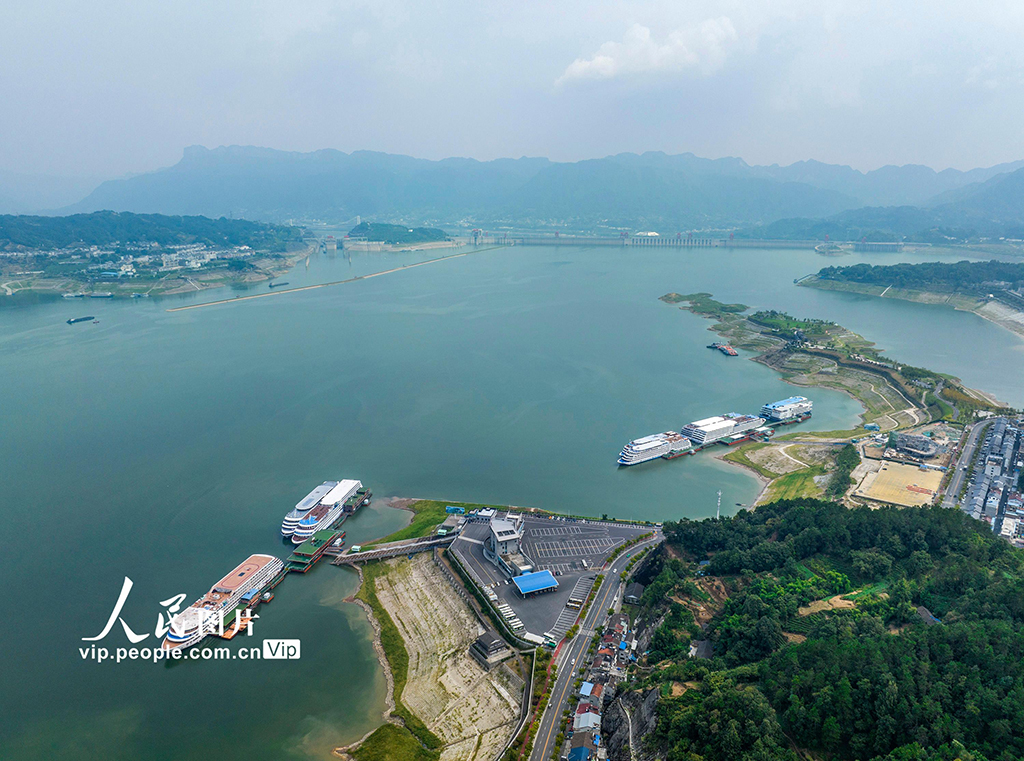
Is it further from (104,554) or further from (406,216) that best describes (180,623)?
(406,216)

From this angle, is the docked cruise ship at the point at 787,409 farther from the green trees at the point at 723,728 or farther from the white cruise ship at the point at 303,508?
the green trees at the point at 723,728

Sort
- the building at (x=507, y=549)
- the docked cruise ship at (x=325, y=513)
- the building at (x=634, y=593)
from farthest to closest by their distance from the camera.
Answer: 1. the docked cruise ship at (x=325, y=513)
2. the building at (x=507, y=549)
3. the building at (x=634, y=593)

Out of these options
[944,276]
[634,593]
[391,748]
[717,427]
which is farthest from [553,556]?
[944,276]

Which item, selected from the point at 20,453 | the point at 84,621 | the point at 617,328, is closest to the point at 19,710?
the point at 84,621

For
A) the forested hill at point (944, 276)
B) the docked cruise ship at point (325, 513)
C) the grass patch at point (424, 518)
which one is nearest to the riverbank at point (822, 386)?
the grass patch at point (424, 518)

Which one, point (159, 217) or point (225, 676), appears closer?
point (225, 676)

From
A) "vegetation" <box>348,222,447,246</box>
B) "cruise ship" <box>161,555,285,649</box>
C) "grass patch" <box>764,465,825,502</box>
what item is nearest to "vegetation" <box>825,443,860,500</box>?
Answer: "grass patch" <box>764,465,825,502</box>

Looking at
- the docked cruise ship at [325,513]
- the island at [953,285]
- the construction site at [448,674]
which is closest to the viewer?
the construction site at [448,674]
